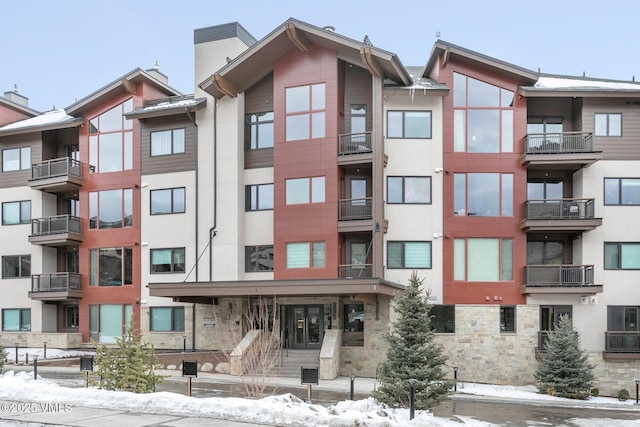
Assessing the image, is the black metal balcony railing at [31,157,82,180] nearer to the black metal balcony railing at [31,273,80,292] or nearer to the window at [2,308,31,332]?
the black metal balcony railing at [31,273,80,292]

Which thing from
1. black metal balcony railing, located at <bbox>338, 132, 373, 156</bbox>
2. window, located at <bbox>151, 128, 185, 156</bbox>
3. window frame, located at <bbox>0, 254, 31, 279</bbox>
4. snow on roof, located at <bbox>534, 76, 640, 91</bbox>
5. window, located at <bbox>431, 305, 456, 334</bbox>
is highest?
snow on roof, located at <bbox>534, 76, 640, 91</bbox>

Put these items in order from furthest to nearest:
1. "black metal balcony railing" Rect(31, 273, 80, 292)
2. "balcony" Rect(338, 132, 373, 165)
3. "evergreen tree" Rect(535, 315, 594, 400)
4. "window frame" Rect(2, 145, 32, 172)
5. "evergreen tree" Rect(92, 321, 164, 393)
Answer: "window frame" Rect(2, 145, 32, 172) → "black metal balcony railing" Rect(31, 273, 80, 292) → "balcony" Rect(338, 132, 373, 165) → "evergreen tree" Rect(535, 315, 594, 400) → "evergreen tree" Rect(92, 321, 164, 393)

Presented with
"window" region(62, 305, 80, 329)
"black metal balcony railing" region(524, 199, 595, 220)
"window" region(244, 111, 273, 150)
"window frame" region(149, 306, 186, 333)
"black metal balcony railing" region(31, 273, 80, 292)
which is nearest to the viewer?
"black metal balcony railing" region(524, 199, 595, 220)

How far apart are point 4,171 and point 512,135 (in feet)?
90.7

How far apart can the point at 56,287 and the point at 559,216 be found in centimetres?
2522

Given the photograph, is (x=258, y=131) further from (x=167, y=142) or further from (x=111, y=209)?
(x=111, y=209)

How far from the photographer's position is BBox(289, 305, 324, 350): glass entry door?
1132 inches

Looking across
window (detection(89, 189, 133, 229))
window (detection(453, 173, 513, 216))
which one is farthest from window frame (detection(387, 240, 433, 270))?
window (detection(89, 189, 133, 229))

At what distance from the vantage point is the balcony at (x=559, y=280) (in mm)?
26578

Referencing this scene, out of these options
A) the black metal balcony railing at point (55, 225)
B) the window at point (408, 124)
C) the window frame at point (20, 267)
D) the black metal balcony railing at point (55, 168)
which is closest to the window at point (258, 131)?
the window at point (408, 124)

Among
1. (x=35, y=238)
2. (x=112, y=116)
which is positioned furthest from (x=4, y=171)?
(x=112, y=116)

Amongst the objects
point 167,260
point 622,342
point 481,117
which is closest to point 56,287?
point 167,260

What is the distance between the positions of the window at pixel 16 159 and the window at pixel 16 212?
1.98 meters

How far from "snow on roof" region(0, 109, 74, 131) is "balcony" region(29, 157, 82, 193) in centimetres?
222
